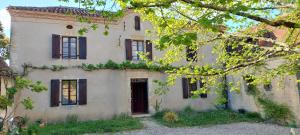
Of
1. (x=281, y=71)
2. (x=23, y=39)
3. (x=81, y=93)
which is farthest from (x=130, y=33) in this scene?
(x=281, y=71)

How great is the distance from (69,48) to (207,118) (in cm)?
818

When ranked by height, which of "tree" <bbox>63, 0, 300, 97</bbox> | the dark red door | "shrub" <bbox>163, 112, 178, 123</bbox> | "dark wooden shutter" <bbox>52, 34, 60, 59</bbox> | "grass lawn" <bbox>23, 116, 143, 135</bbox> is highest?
"dark wooden shutter" <bbox>52, 34, 60, 59</bbox>

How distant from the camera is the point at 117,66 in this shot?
14.3m

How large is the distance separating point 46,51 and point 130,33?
4.70m

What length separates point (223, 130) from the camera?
1110cm

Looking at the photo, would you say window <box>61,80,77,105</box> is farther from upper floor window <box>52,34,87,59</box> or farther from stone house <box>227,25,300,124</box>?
stone house <box>227,25,300,124</box>

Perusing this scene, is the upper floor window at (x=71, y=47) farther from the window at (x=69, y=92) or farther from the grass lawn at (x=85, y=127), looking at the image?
the grass lawn at (x=85, y=127)

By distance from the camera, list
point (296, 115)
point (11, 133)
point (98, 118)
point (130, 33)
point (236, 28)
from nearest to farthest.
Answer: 1. point (236, 28)
2. point (11, 133)
3. point (296, 115)
4. point (98, 118)
5. point (130, 33)

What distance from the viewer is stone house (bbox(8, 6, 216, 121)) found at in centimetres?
1291

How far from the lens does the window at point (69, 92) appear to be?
534 inches

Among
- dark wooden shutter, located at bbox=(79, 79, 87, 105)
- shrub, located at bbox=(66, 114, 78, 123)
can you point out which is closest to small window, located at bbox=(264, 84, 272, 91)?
dark wooden shutter, located at bbox=(79, 79, 87, 105)

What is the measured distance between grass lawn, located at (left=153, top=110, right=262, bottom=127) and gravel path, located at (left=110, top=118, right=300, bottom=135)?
0.73 metres

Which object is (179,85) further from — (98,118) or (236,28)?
(236,28)

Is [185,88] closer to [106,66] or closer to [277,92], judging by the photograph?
[106,66]
